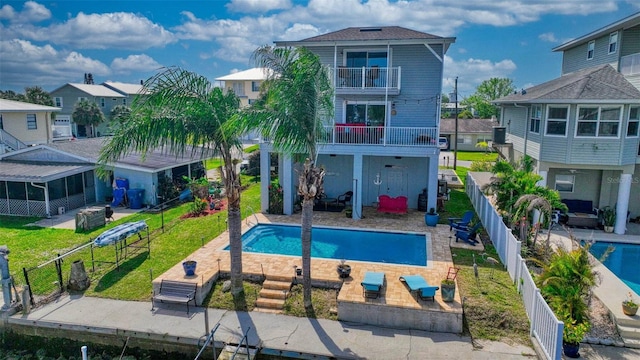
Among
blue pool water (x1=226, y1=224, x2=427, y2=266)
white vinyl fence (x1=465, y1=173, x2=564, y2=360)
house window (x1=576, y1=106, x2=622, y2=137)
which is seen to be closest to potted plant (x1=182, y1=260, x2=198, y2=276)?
blue pool water (x1=226, y1=224, x2=427, y2=266)

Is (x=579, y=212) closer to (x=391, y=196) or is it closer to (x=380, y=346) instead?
(x=391, y=196)

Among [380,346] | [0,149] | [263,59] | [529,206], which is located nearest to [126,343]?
[380,346]

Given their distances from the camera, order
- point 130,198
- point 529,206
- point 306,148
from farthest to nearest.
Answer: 1. point 130,198
2. point 529,206
3. point 306,148

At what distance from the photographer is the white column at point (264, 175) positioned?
827 inches

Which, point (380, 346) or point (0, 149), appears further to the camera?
point (0, 149)

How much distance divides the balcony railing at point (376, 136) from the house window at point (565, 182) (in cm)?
Result: 678

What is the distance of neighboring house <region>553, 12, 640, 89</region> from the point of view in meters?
19.2

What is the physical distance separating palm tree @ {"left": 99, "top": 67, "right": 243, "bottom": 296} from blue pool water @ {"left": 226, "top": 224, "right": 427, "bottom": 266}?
493cm

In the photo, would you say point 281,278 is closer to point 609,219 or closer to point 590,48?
point 609,219

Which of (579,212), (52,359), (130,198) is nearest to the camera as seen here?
(52,359)

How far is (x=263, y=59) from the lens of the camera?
12227mm

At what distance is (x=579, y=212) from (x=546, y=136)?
451 centimetres

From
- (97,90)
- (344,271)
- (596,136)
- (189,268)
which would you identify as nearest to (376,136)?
(596,136)

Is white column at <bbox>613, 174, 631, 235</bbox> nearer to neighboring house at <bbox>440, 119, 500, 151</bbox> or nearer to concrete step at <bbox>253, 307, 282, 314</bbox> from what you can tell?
concrete step at <bbox>253, 307, 282, 314</bbox>
